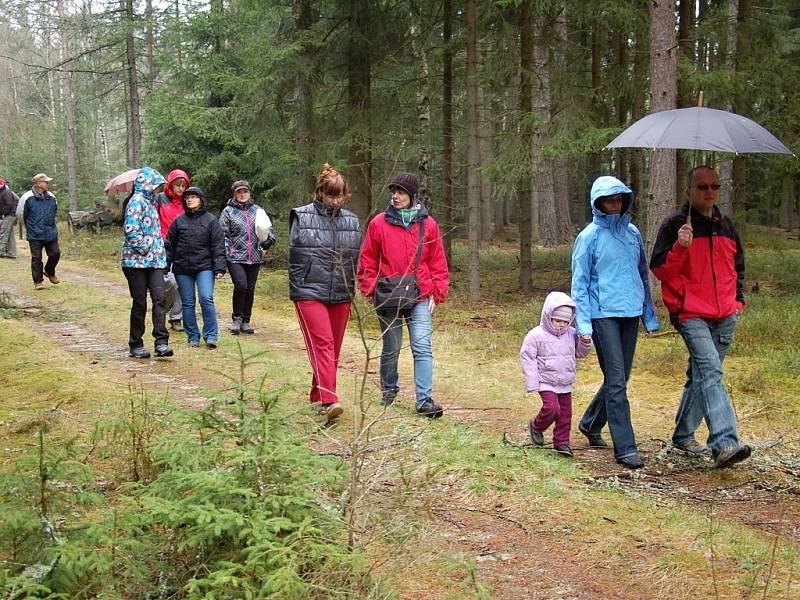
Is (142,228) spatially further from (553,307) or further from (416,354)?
(553,307)

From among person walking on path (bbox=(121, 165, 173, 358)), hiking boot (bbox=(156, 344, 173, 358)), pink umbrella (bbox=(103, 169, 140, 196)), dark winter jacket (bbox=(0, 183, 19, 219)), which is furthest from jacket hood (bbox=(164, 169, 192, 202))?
dark winter jacket (bbox=(0, 183, 19, 219))

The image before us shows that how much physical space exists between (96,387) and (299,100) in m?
11.7

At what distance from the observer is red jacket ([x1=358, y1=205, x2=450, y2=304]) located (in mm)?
6969

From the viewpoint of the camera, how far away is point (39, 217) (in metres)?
14.8

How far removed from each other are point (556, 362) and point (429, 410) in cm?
142

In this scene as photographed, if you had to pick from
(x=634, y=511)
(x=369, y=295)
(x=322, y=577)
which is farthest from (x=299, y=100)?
(x=322, y=577)

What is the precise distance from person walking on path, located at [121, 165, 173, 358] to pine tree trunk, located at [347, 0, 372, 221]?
7060 millimetres

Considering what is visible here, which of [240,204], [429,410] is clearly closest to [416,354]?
[429,410]

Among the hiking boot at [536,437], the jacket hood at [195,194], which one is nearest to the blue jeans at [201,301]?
the jacket hood at [195,194]

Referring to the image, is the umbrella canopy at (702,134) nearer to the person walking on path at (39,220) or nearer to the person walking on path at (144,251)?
the person walking on path at (144,251)

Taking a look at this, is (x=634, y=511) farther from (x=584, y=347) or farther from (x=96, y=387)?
(x=96, y=387)

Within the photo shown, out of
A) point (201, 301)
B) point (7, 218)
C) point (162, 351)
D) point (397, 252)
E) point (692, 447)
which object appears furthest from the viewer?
point (7, 218)

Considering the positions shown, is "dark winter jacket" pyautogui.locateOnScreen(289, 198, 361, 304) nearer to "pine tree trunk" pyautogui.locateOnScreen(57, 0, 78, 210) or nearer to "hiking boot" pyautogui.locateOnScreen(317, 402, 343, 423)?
"hiking boot" pyautogui.locateOnScreen(317, 402, 343, 423)

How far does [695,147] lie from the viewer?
5.56m
